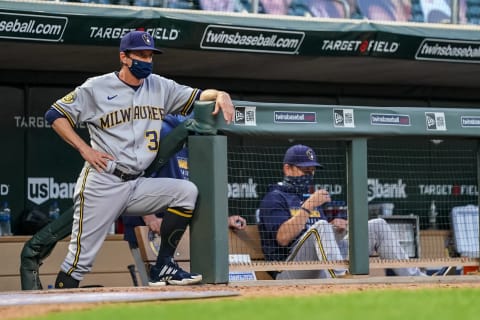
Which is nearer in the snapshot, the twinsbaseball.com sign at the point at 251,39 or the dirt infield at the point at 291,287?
the dirt infield at the point at 291,287

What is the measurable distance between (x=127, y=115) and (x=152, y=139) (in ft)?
0.73

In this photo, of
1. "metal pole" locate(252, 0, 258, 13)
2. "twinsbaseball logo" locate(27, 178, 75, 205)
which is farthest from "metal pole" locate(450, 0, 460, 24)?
"twinsbaseball logo" locate(27, 178, 75, 205)

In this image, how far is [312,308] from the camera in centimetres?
516

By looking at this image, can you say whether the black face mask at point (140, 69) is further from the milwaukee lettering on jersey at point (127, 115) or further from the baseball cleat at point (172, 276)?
the baseball cleat at point (172, 276)

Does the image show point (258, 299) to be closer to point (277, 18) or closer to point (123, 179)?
point (123, 179)

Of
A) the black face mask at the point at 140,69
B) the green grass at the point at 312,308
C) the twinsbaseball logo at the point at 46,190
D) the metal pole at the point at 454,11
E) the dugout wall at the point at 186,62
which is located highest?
the metal pole at the point at 454,11

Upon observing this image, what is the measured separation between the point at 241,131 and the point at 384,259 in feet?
5.13

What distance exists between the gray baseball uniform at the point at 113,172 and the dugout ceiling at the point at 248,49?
2910mm

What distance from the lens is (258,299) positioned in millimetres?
5703

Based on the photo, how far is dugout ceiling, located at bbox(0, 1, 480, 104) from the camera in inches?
379

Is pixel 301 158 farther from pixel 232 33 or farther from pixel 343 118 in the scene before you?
pixel 232 33

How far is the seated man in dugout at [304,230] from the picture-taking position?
7.54 metres

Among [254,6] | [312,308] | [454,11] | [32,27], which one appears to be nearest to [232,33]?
[254,6]

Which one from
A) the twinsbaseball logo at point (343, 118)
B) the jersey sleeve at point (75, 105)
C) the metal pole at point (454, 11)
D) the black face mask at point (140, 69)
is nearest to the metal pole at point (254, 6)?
the metal pole at point (454, 11)
